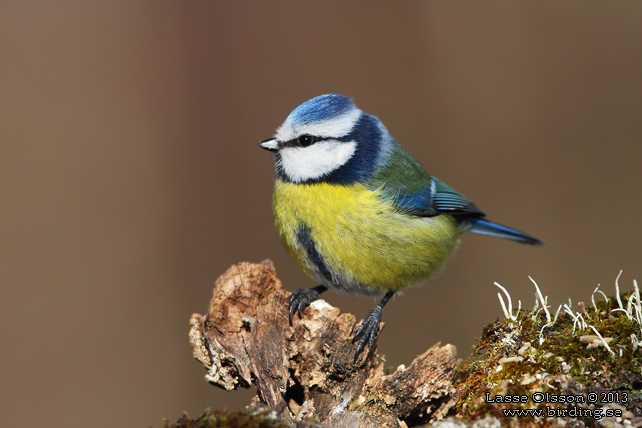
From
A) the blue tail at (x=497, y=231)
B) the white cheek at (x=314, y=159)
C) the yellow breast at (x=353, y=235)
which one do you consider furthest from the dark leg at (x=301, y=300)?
the blue tail at (x=497, y=231)

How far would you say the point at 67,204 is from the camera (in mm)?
4352

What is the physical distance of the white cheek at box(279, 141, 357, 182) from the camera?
8.23ft

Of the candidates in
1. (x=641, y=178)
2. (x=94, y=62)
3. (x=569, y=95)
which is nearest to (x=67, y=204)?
(x=94, y=62)

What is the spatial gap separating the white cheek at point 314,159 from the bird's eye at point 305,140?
0.02m

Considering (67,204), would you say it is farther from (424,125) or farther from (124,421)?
(424,125)

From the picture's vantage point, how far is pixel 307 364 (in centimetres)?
191

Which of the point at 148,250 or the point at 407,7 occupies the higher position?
the point at 407,7

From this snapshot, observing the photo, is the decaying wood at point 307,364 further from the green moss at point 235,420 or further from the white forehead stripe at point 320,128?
the white forehead stripe at point 320,128

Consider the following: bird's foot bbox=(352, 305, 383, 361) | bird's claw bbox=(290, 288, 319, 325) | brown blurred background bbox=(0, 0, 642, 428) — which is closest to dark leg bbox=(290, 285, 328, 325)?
bird's claw bbox=(290, 288, 319, 325)

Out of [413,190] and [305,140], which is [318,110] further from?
[413,190]

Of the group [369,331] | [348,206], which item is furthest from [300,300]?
[348,206]

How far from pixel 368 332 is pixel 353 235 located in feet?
1.55

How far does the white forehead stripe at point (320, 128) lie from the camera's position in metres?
2.50

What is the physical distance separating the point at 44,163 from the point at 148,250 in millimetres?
1126
